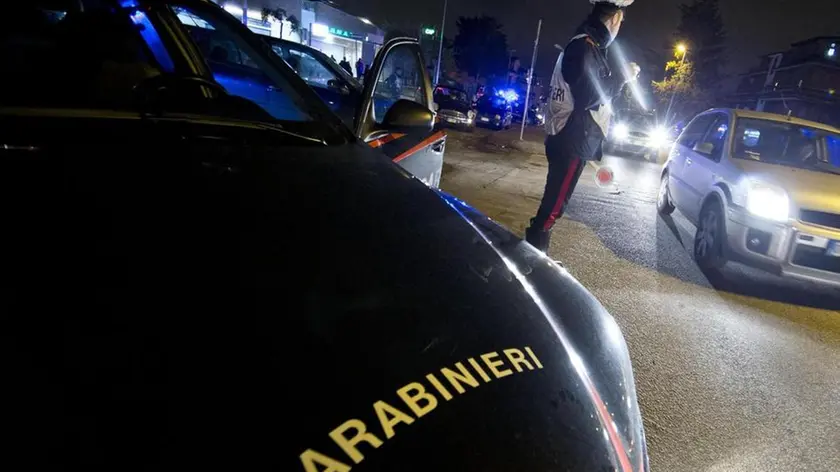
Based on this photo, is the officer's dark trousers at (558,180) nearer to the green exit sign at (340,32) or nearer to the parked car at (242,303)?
the parked car at (242,303)

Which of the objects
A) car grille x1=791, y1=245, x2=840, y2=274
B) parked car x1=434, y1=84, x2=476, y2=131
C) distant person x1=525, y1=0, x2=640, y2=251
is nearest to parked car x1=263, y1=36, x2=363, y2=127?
distant person x1=525, y1=0, x2=640, y2=251

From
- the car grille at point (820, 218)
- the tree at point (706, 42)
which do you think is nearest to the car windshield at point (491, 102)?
the car grille at point (820, 218)

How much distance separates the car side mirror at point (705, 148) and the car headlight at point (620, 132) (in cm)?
887

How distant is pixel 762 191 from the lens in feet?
13.1

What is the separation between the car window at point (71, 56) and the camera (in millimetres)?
1383

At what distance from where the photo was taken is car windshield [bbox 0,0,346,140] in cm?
141

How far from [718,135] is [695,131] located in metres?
0.88

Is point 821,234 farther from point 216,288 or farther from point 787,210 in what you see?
point 216,288

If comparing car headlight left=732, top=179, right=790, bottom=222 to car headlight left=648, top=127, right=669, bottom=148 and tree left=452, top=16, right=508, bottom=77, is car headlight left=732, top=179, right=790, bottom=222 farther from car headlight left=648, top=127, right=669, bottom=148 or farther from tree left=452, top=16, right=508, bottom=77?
tree left=452, top=16, right=508, bottom=77

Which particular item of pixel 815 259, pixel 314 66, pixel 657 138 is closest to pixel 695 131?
pixel 815 259

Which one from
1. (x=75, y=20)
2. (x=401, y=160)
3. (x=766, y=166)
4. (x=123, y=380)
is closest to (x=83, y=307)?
(x=123, y=380)

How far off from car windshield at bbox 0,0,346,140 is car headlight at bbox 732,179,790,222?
392 centimetres

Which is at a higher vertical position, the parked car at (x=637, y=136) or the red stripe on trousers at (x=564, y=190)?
the parked car at (x=637, y=136)

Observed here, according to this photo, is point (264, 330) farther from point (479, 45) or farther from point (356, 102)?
point (479, 45)
